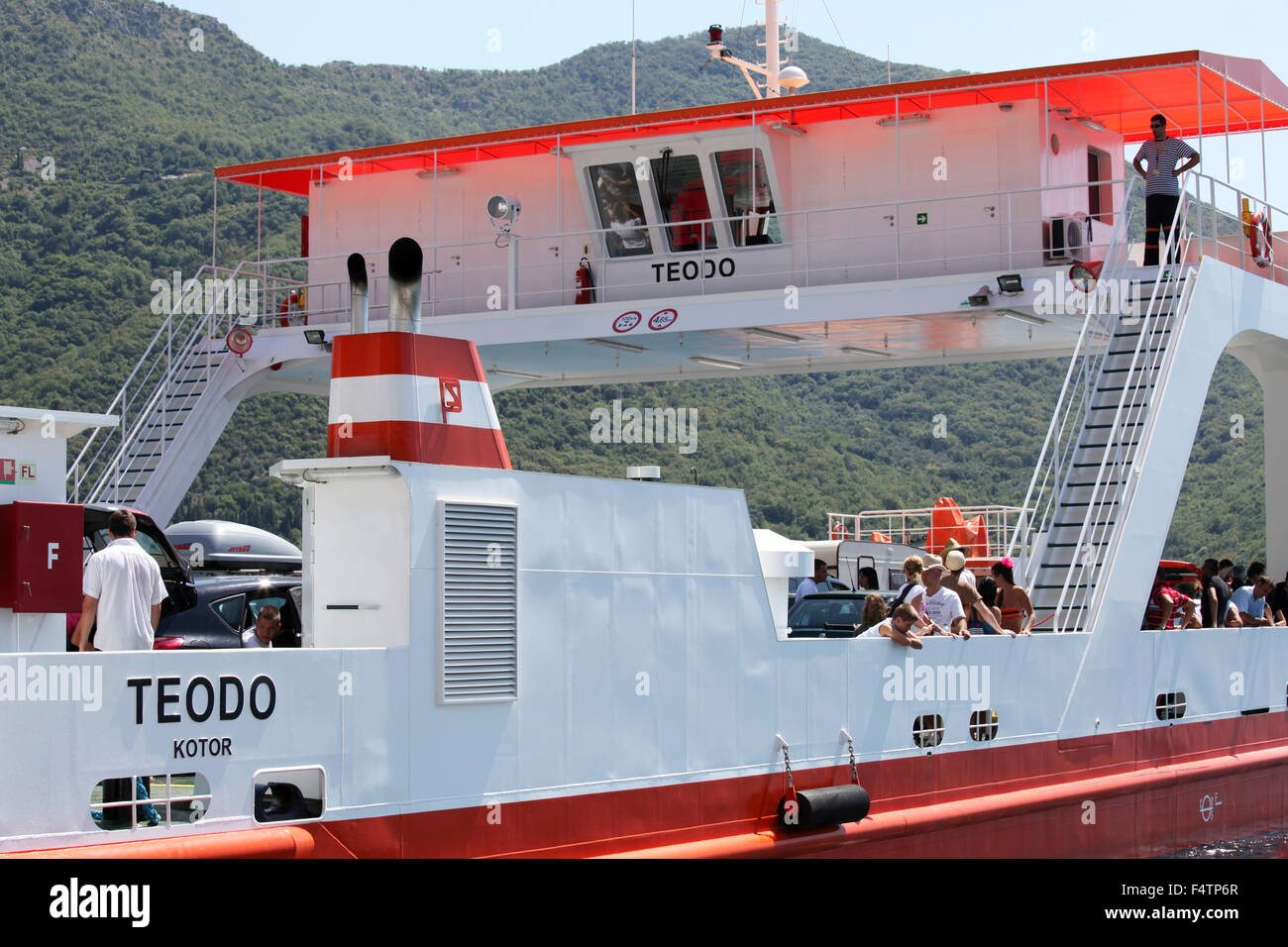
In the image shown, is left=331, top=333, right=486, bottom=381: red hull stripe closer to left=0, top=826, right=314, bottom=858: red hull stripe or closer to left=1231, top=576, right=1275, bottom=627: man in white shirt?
left=0, top=826, right=314, bottom=858: red hull stripe

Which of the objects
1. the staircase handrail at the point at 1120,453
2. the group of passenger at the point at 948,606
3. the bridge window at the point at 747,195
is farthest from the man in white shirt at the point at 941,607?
the bridge window at the point at 747,195

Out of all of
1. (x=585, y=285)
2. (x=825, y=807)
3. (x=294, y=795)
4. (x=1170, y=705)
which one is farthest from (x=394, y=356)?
(x=585, y=285)

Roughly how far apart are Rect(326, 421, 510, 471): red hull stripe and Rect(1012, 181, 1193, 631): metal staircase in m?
5.62

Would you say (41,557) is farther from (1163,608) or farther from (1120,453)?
(1163,608)

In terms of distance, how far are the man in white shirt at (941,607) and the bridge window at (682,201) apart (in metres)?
9.15

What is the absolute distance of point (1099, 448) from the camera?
13320 millimetres

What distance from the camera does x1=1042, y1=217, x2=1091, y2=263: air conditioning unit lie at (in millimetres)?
17531

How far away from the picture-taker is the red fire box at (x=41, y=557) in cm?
725

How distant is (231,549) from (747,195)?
784cm

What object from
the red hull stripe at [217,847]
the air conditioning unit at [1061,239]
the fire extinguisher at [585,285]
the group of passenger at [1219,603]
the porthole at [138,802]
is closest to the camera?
the red hull stripe at [217,847]

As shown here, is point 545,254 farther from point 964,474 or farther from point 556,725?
point 964,474

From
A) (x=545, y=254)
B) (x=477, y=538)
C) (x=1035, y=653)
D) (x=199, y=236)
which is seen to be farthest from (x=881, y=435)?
(x=477, y=538)

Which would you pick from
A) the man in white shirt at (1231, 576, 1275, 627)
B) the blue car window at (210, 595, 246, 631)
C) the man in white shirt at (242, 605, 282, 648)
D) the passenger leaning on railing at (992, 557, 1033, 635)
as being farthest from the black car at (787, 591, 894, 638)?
the man in white shirt at (242, 605, 282, 648)

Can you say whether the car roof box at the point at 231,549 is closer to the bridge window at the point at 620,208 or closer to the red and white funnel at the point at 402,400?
the bridge window at the point at 620,208
